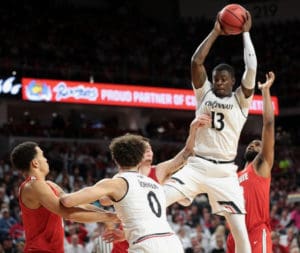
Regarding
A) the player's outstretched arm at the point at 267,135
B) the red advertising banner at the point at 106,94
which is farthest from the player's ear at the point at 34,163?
the red advertising banner at the point at 106,94

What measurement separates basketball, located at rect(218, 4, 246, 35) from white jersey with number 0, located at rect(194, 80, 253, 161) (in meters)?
0.52

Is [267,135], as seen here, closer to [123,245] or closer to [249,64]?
[249,64]

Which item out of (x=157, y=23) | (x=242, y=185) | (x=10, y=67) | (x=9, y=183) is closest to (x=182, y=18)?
(x=157, y=23)

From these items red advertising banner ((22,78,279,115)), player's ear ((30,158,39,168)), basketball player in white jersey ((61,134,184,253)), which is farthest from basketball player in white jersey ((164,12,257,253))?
red advertising banner ((22,78,279,115))

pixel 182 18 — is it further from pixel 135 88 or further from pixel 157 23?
pixel 135 88

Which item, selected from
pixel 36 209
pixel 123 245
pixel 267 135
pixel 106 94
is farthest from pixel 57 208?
pixel 106 94

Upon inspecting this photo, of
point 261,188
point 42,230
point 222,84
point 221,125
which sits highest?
point 222,84

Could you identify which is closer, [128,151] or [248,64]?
[128,151]

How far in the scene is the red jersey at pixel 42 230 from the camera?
5035 millimetres

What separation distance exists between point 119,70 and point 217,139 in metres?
18.2

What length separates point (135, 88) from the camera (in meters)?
23.3

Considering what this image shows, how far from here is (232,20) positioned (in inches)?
242

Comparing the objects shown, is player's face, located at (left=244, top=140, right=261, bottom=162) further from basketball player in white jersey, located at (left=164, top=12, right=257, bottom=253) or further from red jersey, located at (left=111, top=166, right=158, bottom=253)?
red jersey, located at (left=111, top=166, right=158, bottom=253)

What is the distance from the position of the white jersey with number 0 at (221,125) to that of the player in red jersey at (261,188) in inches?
8.8
